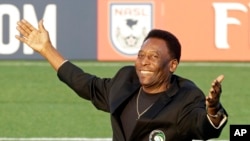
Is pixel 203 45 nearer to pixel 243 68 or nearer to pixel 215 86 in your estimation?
pixel 243 68

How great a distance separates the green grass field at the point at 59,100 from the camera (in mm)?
11867

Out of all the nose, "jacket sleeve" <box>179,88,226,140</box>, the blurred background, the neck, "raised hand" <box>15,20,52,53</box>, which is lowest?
the blurred background

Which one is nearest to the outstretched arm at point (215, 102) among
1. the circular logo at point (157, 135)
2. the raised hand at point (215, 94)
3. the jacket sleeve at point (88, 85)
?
the raised hand at point (215, 94)

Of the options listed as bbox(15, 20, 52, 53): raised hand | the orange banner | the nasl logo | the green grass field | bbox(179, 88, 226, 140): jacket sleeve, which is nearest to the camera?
bbox(179, 88, 226, 140): jacket sleeve

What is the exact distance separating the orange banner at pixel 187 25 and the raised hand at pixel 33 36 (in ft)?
39.0

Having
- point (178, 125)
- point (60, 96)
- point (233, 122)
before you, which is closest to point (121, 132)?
point (178, 125)

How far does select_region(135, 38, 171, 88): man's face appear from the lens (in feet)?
18.4

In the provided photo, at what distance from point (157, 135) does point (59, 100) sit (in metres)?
8.54

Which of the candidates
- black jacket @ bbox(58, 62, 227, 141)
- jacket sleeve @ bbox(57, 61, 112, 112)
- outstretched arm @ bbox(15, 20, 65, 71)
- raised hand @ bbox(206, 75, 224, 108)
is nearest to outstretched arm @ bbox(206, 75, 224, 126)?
raised hand @ bbox(206, 75, 224, 108)

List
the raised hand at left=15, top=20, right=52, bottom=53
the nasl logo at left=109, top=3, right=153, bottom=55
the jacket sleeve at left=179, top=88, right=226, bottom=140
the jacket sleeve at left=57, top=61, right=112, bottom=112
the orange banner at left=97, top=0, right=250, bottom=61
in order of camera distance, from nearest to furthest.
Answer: the jacket sleeve at left=179, top=88, right=226, bottom=140 < the jacket sleeve at left=57, top=61, right=112, bottom=112 < the raised hand at left=15, top=20, right=52, bottom=53 < the nasl logo at left=109, top=3, right=153, bottom=55 < the orange banner at left=97, top=0, right=250, bottom=61

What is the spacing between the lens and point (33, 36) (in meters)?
6.23

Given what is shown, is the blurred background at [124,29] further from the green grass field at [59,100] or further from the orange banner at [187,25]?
the green grass field at [59,100]

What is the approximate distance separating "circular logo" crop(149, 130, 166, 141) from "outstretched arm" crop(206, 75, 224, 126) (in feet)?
1.38

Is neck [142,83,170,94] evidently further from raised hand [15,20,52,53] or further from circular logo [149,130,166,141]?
raised hand [15,20,52,53]
